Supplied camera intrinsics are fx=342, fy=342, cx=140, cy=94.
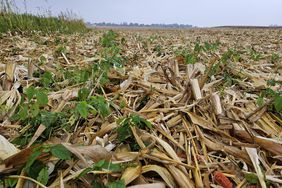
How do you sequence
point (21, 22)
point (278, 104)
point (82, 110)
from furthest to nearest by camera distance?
point (21, 22)
point (278, 104)
point (82, 110)

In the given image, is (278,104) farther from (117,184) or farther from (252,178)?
(117,184)

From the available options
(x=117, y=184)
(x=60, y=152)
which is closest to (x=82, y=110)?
(x=60, y=152)

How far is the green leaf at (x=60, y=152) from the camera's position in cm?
156

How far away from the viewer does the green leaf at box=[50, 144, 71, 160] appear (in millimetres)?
1556

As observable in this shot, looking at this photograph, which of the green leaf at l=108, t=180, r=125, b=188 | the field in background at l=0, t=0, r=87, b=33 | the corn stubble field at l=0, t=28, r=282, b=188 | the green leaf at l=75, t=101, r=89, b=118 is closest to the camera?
the green leaf at l=108, t=180, r=125, b=188

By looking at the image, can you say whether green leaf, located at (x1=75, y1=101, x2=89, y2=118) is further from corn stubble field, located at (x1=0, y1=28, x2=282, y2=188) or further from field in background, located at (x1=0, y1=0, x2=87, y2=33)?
field in background, located at (x1=0, y1=0, x2=87, y2=33)

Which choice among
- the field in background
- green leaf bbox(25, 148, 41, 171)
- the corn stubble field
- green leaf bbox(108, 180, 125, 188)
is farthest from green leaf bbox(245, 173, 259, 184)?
the field in background

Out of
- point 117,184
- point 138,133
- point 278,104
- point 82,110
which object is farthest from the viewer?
point 278,104

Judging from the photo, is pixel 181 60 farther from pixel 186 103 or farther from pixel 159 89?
pixel 186 103

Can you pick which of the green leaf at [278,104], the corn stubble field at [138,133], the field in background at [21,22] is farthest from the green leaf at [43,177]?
the field in background at [21,22]

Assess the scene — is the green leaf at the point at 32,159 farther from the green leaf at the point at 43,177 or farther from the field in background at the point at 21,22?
the field in background at the point at 21,22

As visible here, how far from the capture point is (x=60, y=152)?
1.58 m

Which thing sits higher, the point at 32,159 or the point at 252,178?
the point at 32,159

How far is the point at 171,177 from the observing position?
1.67 metres
